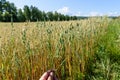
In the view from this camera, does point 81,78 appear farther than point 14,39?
Yes

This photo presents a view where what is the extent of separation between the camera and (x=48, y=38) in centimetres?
492

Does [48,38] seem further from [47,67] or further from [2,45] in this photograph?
[2,45]

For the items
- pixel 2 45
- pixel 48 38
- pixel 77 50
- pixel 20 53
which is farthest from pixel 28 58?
pixel 77 50

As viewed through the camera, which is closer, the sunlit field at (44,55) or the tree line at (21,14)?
the sunlit field at (44,55)

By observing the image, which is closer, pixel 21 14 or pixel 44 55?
pixel 44 55

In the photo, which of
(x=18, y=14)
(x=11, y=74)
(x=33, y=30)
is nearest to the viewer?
(x=11, y=74)

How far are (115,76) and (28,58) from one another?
5.02 ft

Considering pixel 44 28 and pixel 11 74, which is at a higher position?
pixel 44 28

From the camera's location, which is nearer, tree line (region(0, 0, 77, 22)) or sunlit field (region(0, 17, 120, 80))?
sunlit field (region(0, 17, 120, 80))

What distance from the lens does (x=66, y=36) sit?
558cm

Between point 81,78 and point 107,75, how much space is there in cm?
77

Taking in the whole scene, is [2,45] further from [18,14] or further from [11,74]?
[18,14]

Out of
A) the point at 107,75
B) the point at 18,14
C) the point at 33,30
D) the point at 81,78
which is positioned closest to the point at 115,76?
the point at 107,75

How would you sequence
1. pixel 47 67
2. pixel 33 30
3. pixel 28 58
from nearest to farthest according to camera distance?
pixel 28 58, pixel 47 67, pixel 33 30
